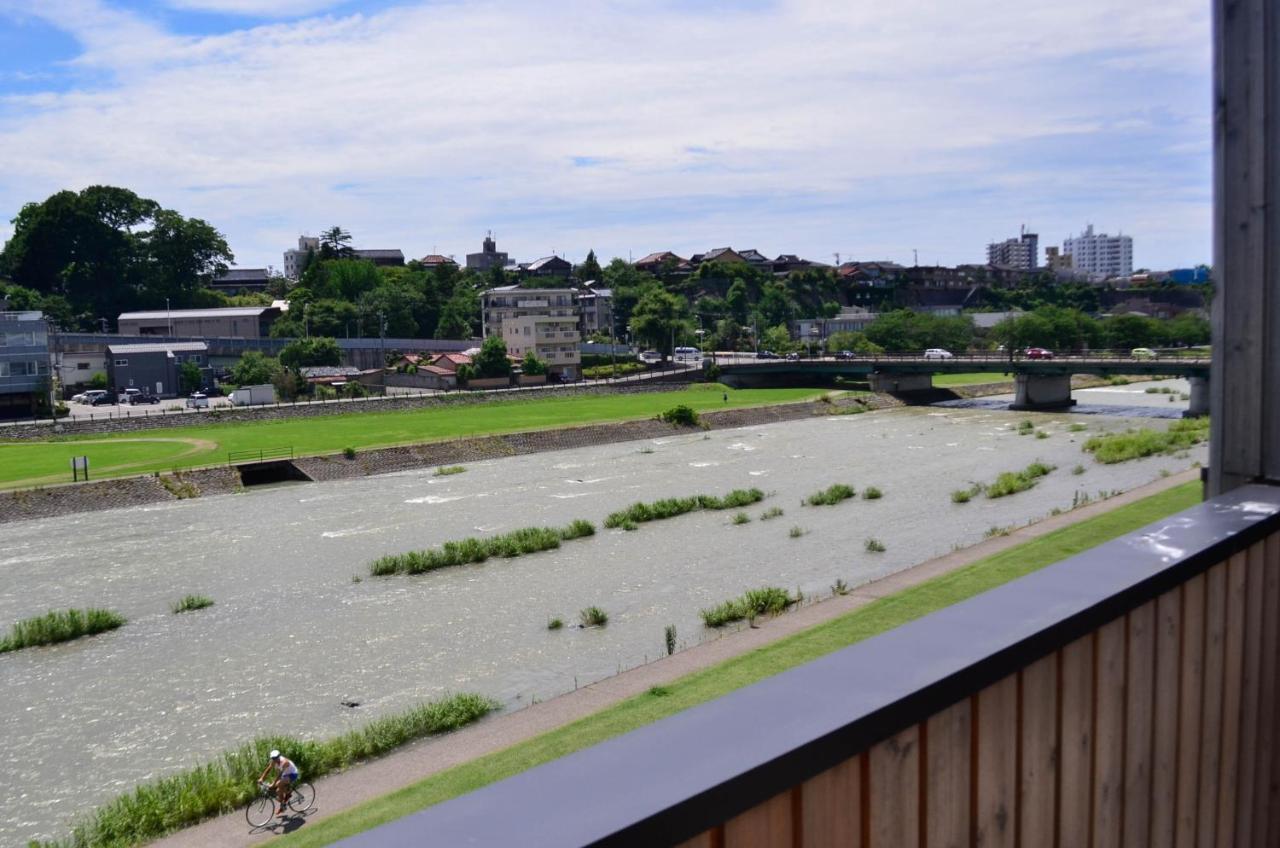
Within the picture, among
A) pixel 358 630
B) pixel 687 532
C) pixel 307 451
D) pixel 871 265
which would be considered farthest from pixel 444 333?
pixel 871 265

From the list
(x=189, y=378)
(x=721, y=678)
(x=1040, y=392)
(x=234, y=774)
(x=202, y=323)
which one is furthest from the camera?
(x=202, y=323)

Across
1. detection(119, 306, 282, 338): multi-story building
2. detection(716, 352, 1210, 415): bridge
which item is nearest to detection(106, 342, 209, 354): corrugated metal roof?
detection(119, 306, 282, 338): multi-story building

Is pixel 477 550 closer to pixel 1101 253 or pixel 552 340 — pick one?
pixel 552 340

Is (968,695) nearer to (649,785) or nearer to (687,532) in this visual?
(649,785)

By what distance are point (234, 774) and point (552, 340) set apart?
49.8 m

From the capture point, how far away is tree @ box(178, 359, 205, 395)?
160 feet

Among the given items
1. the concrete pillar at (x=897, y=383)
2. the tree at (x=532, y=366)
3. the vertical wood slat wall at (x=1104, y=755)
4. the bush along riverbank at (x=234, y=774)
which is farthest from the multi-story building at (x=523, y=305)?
the vertical wood slat wall at (x=1104, y=755)

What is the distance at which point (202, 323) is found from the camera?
67000 mm

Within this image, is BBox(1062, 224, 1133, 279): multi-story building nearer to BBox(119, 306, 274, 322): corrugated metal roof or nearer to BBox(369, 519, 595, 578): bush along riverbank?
BBox(119, 306, 274, 322): corrugated metal roof

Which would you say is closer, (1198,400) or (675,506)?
(675,506)

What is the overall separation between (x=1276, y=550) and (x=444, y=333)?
216 ft

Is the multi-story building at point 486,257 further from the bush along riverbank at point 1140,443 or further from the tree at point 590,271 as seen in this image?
the bush along riverbank at point 1140,443

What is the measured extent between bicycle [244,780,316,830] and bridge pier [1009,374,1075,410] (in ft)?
135

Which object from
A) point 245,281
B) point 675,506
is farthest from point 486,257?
point 675,506
